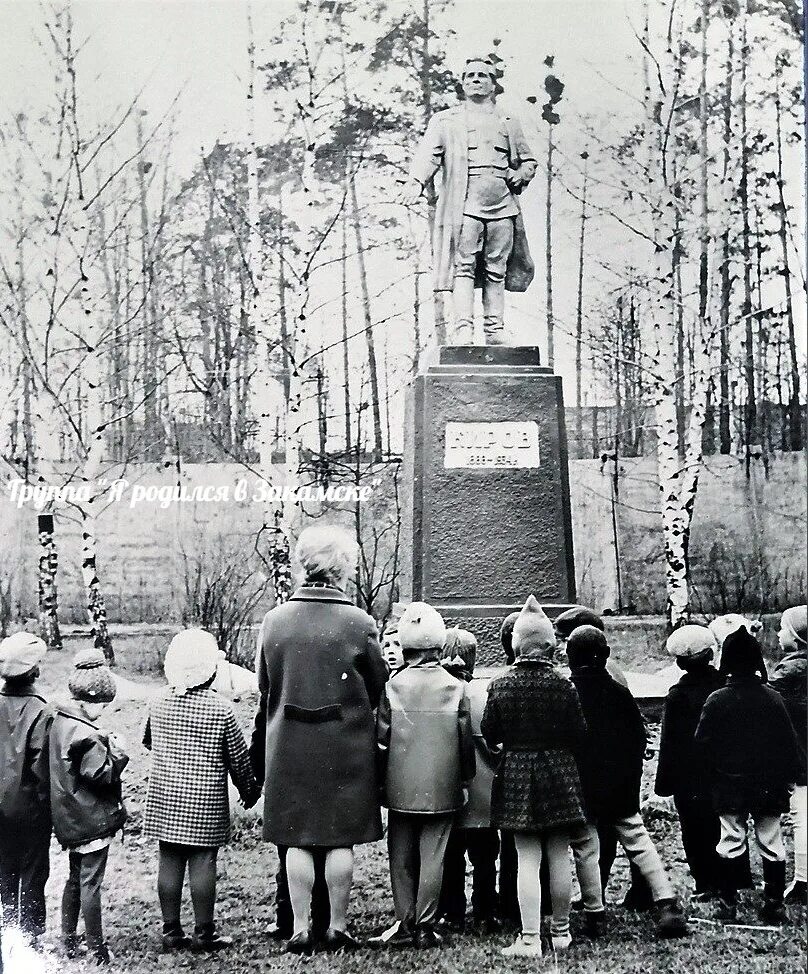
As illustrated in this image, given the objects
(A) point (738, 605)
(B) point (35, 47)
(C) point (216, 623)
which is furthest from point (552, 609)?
(B) point (35, 47)

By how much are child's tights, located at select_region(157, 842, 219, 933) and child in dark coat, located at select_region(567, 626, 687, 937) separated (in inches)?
51.2

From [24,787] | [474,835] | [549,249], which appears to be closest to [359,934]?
[474,835]

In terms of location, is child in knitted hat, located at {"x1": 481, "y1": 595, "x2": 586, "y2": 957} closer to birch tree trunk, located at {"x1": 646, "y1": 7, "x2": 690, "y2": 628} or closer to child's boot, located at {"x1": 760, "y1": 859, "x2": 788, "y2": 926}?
child's boot, located at {"x1": 760, "y1": 859, "x2": 788, "y2": 926}

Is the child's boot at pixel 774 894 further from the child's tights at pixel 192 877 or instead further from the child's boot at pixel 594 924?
the child's tights at pixel 192 877

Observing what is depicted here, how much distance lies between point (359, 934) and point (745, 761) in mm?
1487

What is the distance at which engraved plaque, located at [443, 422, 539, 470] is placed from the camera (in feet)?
14.7

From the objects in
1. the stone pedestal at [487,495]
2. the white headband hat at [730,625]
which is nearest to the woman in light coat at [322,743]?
the stone pedestal at [487,495]

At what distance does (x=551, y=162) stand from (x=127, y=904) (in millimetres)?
3426

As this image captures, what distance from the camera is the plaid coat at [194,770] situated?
3459 millimetres

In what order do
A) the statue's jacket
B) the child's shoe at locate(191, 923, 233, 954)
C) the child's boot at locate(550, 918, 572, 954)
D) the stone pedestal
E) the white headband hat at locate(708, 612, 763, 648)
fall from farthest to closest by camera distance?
the statue's jacket → the stone pedestal → the white headband hat at locate(708, 612, 763, 648) → the child's shoe at locate(191, 923, 233, 954) → the child's boot at locate(550, 918, 572, 954)

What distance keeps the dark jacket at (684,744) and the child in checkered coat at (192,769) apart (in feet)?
4.83

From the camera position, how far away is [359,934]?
11.5 feet

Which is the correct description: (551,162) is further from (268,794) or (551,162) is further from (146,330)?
(268,794)

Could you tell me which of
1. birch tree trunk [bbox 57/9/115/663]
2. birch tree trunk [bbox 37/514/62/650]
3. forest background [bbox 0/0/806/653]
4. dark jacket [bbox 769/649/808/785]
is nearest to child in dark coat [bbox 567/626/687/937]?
dark jacket [bbox 769/649/808/785]
